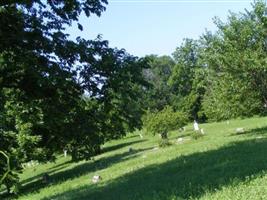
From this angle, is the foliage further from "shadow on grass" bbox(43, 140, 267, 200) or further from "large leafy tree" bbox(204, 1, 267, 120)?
"shadow on grass" bbox(43, 140, 267, 200)

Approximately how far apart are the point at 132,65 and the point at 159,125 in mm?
32910

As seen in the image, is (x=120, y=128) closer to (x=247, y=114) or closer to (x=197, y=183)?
(x=197, y=183)

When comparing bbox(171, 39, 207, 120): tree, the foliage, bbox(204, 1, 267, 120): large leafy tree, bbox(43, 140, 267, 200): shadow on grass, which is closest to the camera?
bbox(43, 140, 267, 200): shadow on grass

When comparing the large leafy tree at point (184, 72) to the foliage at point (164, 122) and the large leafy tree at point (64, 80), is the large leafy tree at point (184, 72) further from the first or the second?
the large leafy tree at point (64, 80)

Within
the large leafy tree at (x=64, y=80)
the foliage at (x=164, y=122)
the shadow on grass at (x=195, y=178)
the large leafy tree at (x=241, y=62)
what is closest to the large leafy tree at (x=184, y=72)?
the foliage at (x=164, y=122)

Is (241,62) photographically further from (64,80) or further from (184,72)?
(184,72)

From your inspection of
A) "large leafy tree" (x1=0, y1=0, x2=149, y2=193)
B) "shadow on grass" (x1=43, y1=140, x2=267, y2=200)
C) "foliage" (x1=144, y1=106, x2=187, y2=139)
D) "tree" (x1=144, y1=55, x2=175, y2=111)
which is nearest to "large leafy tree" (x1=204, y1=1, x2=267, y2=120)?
"foliage" (x1=144, y1=106, x2=187, y2=139)

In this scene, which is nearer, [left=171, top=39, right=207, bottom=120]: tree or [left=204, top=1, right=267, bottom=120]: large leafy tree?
[left=204, top=1, right=267, bottom=120]: large leafy tree

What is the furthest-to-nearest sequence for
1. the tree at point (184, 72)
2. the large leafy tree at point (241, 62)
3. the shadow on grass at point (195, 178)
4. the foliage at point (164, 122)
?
the tree at point (184, 72) < the foliage at point (164, 122) < the large leafy tree at point (241, 62) < the shadow on grass at point (195, 178)

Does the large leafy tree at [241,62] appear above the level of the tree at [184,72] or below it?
below

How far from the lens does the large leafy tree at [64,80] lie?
1268cm

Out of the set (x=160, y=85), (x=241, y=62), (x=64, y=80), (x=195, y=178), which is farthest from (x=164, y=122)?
(x=160, y=85)

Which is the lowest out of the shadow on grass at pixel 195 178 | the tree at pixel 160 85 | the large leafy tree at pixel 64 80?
the shadow on grass at pixel 195 178

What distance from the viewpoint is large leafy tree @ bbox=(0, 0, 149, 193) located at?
12.7 m
